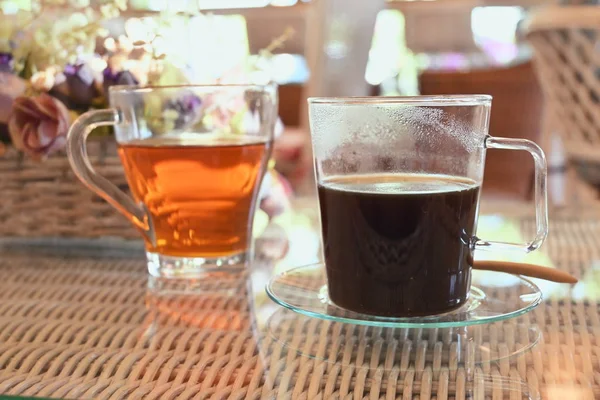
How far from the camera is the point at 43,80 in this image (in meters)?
0.71

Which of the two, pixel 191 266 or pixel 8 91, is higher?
pixel 8 91

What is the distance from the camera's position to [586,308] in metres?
0.54

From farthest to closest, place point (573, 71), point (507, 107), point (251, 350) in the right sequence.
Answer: point (507, 107) → point (573, 71) → point (251, 350)

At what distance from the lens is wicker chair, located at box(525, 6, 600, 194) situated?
1029mm

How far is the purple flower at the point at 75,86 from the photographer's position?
72cm

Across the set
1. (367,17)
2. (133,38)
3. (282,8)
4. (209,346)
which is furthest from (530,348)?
(282,8)

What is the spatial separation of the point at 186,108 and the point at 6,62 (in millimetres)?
223

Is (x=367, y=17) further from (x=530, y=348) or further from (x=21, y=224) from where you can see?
(x=530, y=348)

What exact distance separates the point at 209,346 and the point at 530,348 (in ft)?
0.72

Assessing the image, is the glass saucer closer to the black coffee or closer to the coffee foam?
the black coffee

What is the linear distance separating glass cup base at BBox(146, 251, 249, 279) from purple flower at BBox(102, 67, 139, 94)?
197 millimetres

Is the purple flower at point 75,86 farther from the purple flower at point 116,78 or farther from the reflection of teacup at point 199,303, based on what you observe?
the reflection of teacup at point 199,303

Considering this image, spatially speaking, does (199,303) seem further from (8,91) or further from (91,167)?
(8,91)

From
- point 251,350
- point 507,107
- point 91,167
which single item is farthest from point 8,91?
point 507,107
